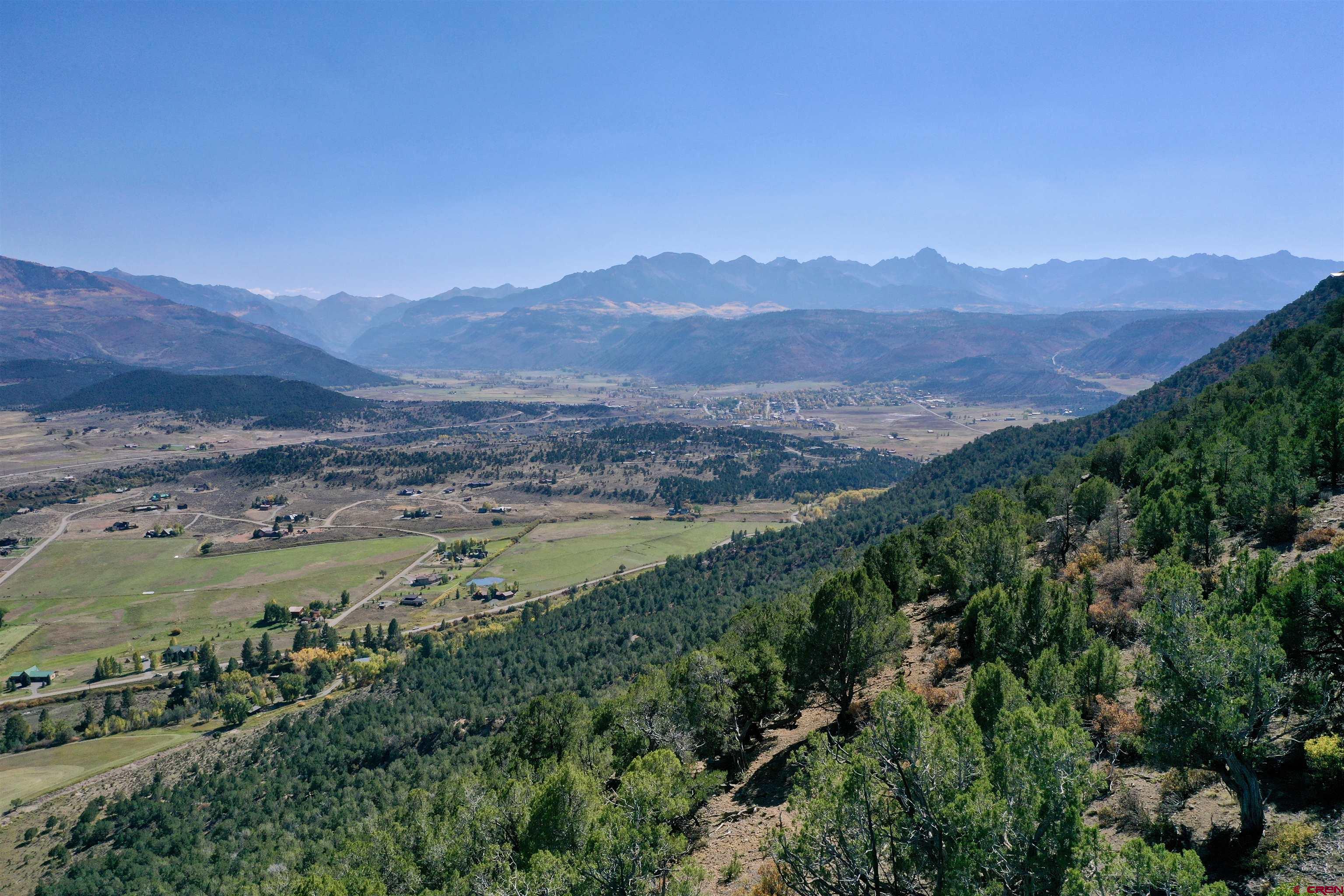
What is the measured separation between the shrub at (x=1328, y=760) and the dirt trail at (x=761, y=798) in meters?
13.4

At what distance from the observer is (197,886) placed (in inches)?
2154

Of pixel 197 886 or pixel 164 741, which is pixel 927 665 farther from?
pixel 164 741

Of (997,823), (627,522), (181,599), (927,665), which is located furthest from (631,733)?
(627,522)

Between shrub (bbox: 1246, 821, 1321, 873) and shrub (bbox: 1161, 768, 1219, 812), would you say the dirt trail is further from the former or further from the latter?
shrub (bbox: 1246, 821, 1321, 873)

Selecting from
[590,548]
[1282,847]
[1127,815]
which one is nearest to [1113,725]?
[1127,815]

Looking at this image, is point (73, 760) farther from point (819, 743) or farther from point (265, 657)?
point (819, 743)

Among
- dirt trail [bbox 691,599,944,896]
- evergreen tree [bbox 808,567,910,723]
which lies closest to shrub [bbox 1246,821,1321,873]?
dirt trail [bbox 691,599,944,896]

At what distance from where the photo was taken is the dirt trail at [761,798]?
89.2 ft

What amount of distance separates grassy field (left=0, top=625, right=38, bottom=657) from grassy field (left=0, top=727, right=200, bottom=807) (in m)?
35.1

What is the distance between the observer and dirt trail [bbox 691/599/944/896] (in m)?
27.2

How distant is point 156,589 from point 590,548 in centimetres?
8470

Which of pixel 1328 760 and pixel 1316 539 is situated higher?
pixel 1316 539

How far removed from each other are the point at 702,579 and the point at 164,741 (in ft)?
256

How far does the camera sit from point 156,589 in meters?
130
